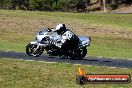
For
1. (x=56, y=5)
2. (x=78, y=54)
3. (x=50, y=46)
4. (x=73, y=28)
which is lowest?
(x=73, y=28)

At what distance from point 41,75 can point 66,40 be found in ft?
22.9

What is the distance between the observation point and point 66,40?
2183 centimetres

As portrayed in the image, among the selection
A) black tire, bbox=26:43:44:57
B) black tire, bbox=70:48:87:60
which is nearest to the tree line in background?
black tire, bbox=26:43:44:57

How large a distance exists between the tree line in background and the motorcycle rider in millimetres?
51093

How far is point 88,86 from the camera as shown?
1351 cm

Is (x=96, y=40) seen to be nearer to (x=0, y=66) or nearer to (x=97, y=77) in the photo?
(x=0, y=66)

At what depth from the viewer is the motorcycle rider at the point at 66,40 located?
71.4 ft

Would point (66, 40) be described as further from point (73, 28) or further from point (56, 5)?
point (56, 5)

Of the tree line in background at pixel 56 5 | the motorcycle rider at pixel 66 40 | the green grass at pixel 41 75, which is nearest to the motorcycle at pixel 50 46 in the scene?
the motorcycle rider at pixel 66 40

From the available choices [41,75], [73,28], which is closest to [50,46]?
[41,75]

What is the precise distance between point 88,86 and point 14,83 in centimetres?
236

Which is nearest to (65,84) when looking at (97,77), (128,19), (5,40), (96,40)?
(97,77)

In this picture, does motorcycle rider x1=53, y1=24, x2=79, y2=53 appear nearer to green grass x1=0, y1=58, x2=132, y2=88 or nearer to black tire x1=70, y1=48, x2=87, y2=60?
black tire x1=70, y1=48, x2=87, y2=60

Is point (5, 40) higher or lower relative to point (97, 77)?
lower
